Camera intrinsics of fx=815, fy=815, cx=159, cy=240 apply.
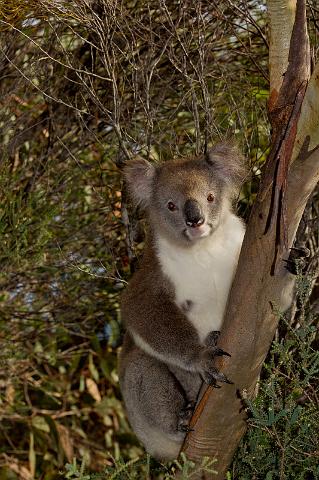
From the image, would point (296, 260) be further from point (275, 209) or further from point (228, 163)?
point (228, 163)

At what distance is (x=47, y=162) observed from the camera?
436 centimetres

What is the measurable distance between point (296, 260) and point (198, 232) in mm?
674

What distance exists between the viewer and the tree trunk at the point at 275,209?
7.18ft

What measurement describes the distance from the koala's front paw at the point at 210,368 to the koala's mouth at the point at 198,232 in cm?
42

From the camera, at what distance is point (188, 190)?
305 centimetres

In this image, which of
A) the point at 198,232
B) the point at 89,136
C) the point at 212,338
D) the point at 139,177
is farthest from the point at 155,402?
the point at 89,136

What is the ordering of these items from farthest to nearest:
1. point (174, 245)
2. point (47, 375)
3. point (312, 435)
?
point (47, 375) < point (174, 245) < point (312, 435)

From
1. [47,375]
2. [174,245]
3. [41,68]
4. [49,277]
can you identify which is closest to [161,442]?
[174,245]

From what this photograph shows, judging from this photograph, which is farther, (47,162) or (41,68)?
(47,162)

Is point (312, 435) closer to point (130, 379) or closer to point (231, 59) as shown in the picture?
point (130, 379)

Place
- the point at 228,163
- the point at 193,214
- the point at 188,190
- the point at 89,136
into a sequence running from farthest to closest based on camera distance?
the point at 89,136, the point at 228,163, the point at 188,190, the point at 193,214

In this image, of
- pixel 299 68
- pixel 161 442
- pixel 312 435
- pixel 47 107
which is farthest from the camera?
pixel 47 107

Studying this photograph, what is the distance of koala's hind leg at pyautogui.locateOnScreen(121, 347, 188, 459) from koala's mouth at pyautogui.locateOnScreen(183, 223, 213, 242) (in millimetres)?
→ 607

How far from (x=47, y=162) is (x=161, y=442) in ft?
5.67
